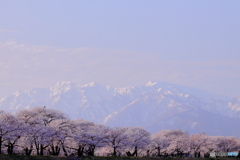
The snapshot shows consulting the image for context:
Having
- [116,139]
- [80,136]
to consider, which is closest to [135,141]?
[116,139]

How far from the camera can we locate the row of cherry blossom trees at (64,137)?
314ft

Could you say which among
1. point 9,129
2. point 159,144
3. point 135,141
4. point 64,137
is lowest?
point 64,137

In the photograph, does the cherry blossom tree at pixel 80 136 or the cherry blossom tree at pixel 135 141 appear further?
the cherry blossom tree at pixel 135 141

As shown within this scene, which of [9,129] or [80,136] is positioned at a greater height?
[9,129]

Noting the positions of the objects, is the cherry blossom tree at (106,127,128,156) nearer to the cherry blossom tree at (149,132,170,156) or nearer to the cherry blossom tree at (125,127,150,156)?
the cherry blossom tree at (125,127,150,156)

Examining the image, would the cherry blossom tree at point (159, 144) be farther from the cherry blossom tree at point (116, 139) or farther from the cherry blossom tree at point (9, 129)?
the cherry blossom tree at point (9, 129)

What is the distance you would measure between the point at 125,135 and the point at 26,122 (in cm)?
3246

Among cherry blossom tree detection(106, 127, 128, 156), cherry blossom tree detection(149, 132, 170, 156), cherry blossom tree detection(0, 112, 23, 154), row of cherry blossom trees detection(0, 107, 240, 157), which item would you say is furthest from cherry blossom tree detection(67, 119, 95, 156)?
cherry blossom tree detection(149, 132, 170, 156)

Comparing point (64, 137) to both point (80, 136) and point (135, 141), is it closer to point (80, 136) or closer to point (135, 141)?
point (80, 136)

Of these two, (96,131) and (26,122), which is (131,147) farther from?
(26,122)

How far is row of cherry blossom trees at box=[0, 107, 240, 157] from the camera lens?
9569cm

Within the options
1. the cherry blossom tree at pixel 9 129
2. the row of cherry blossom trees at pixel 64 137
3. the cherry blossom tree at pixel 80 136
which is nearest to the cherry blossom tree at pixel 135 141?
the row of cherry blossom trees at pixel 64 137

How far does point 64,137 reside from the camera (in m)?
104

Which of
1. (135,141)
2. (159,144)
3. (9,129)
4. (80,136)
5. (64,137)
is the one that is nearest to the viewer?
(9,129)
